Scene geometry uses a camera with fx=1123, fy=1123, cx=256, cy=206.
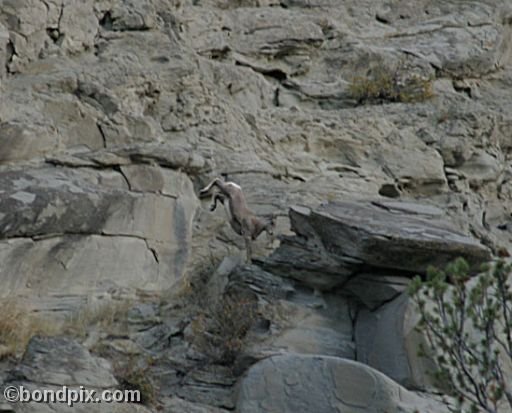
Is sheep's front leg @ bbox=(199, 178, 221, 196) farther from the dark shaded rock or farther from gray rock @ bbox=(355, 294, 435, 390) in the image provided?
gray rock @ bbox=(355, 294, 435, 390)

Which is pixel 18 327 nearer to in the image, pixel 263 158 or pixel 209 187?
pixel 209 187

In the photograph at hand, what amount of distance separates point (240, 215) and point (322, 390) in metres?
3.88

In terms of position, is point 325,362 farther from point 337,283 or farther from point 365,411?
point 337,283

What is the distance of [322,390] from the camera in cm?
1109

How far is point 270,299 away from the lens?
42.6ft

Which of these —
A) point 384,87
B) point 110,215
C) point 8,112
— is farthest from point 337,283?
point 384,87

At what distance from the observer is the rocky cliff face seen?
12.8m

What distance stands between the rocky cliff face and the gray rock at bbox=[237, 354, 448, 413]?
3 cm

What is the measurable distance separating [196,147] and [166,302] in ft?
10.1

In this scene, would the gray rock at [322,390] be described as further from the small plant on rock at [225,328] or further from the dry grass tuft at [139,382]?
the small plant on rock at [225,328]

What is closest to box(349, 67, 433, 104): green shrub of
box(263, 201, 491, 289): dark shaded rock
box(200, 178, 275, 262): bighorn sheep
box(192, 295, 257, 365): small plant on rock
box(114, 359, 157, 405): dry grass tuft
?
box(200, 178, 275, 262): bighorn sheep

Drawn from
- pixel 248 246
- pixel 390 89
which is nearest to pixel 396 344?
pixel 248 246

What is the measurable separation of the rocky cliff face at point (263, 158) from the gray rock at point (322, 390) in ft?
0.09

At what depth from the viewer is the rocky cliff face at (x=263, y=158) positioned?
1281cm
